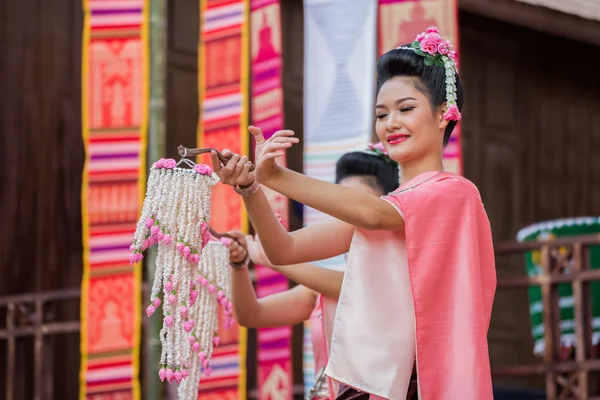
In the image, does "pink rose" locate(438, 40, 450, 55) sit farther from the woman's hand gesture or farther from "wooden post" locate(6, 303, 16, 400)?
"wooden post" locate(6, 303, 16, 400)

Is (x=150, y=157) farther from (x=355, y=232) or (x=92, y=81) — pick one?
(x=355, y=232)

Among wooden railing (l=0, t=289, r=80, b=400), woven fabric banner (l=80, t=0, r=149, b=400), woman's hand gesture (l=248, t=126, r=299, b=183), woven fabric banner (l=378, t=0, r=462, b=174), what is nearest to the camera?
woman's hand gesture (l=248, t=126, r=299, b=183)

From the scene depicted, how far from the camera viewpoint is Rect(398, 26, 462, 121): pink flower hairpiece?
7.25ft

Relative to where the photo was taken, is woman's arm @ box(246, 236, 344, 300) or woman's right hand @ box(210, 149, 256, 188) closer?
woman's right hand @ box(210, 149, 256, 188)

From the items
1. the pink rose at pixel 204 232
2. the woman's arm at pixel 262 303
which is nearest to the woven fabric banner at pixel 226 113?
the woman's arm at pixel 262 303

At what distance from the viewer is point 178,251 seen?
220 centimetres

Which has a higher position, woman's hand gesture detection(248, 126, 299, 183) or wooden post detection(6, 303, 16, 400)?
woman's hand gesture detection(248, 126, 299, 183)

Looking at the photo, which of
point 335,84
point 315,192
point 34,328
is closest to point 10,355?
point 34,328

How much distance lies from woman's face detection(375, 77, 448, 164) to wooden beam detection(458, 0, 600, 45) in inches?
178

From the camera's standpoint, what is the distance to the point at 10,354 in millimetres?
5949

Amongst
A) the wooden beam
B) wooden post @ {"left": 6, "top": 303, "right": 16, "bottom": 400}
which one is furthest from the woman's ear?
the wooden beam

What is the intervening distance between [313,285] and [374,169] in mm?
367

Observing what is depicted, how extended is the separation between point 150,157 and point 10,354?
1.74 meters

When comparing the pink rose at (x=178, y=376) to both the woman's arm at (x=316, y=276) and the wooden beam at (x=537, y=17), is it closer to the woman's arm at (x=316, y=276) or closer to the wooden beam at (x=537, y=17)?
the woman's arm at (x=316, y=276)
